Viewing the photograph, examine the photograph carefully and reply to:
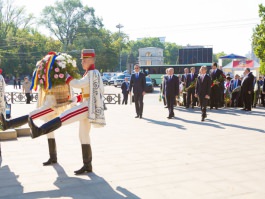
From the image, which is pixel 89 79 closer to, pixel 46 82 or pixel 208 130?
pixel 46 82

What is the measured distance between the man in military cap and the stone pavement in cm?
56

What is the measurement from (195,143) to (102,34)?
62.9 metres

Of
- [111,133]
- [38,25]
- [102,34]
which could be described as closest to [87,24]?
[102,34]

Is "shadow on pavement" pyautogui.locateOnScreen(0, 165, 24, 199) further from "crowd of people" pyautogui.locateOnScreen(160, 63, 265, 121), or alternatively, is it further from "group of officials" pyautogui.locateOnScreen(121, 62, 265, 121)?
"crowd of people" pyautogui.locateOnScreen(160, 63, 265, 121)

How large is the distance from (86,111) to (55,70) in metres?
0.76

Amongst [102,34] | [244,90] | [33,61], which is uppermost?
[102,34]

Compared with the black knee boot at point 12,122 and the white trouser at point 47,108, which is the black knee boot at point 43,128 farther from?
the black knee boot at point 12,122

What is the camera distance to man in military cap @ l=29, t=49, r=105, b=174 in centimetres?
488

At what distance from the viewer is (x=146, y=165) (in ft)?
18.2

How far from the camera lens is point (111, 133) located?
8.64 meters

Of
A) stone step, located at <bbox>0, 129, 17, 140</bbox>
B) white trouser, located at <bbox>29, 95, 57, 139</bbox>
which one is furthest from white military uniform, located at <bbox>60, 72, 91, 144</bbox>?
stone step, located at <bbox>0, 129, 17, 140</bbox>

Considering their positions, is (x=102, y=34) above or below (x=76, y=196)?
above

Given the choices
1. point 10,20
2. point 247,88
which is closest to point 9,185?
point 247,88

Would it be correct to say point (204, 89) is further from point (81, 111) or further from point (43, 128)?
point (43, 128)
